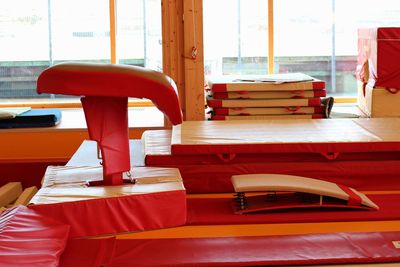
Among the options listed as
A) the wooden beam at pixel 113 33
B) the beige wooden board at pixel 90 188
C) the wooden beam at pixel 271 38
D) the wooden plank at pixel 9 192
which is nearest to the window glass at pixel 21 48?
the wooden beam at pixel 113 33

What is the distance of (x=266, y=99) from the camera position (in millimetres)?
4484

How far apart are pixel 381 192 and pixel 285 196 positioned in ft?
1.66

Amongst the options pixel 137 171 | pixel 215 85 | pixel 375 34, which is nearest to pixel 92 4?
pixel 215 85

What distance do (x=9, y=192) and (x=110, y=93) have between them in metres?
2.70

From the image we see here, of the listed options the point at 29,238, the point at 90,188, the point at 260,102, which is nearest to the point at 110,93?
the point at 90,188

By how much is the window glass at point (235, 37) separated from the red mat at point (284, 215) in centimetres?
403

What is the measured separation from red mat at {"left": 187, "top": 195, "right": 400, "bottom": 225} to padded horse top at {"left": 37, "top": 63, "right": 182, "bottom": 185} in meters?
0.35

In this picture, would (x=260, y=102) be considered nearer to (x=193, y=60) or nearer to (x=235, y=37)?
(x=193, y=60)

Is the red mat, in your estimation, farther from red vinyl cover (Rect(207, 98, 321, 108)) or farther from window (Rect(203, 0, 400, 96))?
window (Rect(203, 0, 400, 96))

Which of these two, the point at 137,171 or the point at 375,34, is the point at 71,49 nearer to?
the point at 375,34

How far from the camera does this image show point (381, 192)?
2.95 metres

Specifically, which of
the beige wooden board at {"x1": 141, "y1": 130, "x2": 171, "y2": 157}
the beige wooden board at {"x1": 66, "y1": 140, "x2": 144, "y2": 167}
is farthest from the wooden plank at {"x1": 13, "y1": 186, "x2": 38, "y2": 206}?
the beige wooden board at {"x1": 141, "y1": 130, "x2": 171, "y2": 157}

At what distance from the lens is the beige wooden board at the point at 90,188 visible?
7.74ft

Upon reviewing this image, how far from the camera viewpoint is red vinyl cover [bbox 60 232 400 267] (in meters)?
2.06
